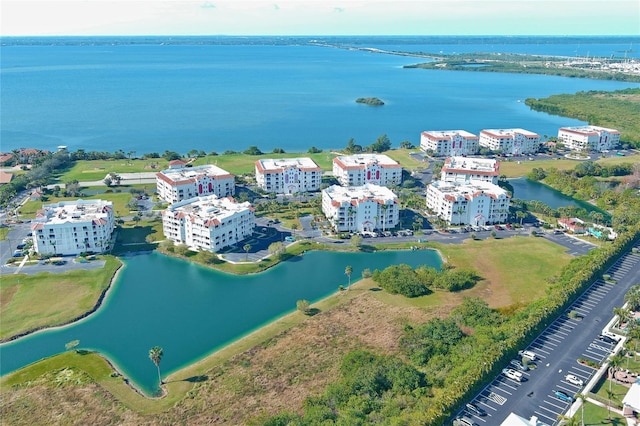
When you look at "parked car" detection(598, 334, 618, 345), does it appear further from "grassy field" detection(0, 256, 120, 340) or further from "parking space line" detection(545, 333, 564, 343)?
"grassy field" detection(0, 256, 120, 340)

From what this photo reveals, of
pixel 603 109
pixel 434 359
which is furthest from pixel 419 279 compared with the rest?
pixel 603 109

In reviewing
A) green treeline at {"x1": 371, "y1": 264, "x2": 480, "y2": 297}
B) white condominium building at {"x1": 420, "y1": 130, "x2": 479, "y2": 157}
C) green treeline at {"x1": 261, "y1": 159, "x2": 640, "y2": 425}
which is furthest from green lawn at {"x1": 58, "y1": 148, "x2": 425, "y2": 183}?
green treeline at {"x1": 261, "y1": 159, "x2": 640, "y2": 425}

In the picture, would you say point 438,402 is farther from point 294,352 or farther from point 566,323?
point 566,323

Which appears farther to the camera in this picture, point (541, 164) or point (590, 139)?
point (590, 139)

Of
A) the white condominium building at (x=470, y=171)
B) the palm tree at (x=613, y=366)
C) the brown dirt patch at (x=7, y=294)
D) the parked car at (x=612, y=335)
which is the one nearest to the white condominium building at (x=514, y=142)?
the white condominium building at (x=470, y=171)

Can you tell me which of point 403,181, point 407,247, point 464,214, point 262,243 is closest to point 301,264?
point 262,243

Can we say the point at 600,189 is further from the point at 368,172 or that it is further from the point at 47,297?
the point at 47,297
